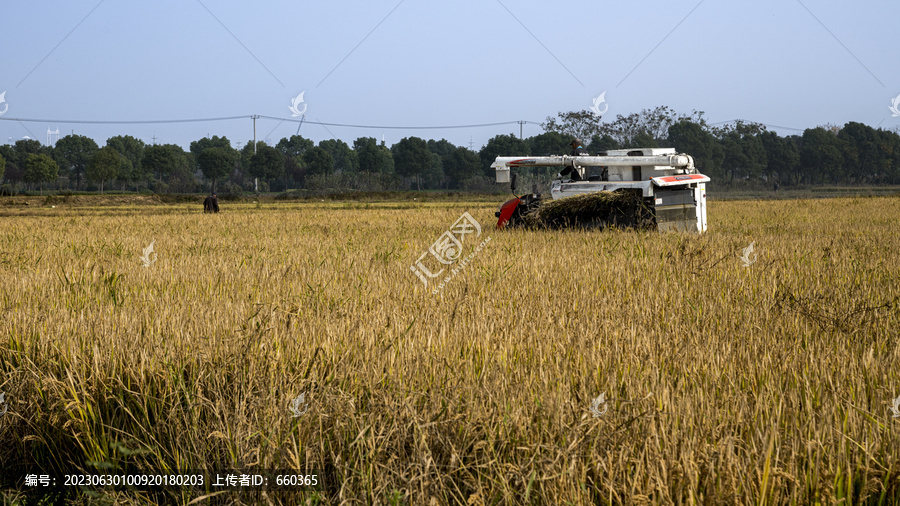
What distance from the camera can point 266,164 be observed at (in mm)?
96688

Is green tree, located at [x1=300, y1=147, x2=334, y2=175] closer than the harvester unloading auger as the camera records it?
No

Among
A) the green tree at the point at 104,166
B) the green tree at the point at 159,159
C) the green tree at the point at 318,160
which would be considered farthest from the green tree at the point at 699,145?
the green tree at the point at 104,166

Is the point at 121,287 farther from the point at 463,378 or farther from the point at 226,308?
the point at 463,378

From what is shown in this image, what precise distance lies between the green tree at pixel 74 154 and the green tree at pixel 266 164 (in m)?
32.7

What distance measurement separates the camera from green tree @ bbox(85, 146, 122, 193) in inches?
3447

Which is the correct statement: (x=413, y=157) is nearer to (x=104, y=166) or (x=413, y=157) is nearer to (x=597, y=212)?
(x=104, y=166)

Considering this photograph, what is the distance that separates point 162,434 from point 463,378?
125 cm

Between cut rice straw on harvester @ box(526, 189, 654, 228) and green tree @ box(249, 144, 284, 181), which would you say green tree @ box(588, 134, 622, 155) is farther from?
cut rice straw on harvester @ box(526, 189, 654, 228)

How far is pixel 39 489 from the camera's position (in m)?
2.99

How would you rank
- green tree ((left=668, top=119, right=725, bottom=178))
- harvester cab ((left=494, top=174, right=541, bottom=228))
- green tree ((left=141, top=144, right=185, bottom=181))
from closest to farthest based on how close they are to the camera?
harvester cab ((left=494, top=174, right=541, bottom=228)) → green tree ((left=668, top=119, right=725, bottom=178)) → green tree ((left=141, top=144, right=185, bottom=181))

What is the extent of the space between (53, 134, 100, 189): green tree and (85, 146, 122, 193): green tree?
80.8 feet

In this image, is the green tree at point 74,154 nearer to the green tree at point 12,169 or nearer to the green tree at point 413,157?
the green tree at point 12,169

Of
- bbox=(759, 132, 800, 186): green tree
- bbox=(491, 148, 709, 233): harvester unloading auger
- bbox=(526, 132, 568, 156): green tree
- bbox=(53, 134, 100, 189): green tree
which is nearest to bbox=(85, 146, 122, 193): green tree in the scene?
bbox=(53, 134, 100, 189): green tree

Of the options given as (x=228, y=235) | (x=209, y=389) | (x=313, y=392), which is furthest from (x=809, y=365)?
(x=228, y=235)
